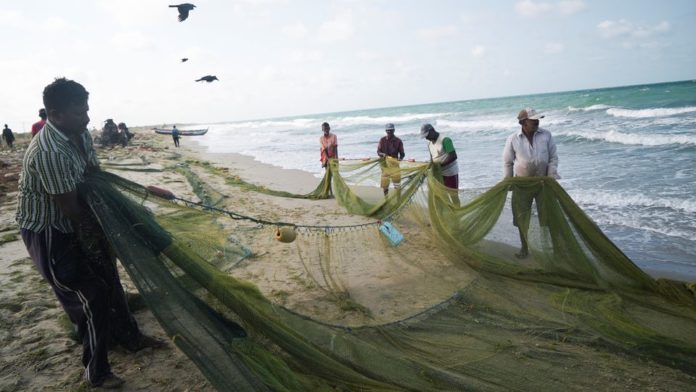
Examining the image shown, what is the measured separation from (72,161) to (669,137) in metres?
17.5

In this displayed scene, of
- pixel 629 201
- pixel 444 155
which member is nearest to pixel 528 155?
pixel 444 155

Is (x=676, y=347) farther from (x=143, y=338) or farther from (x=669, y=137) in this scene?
(x=669, y=137)

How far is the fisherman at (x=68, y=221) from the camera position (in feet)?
7.38

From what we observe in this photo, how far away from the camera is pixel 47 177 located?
2.20m

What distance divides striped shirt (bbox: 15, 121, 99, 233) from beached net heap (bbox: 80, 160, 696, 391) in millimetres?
180

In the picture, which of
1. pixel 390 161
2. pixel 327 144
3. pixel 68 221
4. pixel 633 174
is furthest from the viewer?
pixel 633 174

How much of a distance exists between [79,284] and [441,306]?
2686mm

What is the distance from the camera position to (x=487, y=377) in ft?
8.36

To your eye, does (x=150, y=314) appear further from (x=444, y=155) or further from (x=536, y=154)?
(x=536, y=154)

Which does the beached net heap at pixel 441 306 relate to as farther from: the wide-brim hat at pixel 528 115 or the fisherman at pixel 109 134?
the fisherman at pixel 109 134

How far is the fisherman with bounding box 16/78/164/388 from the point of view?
2.25 m

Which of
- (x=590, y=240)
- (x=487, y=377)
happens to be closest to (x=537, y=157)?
(x=590, y=240)

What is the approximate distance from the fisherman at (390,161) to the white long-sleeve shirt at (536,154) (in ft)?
5.31

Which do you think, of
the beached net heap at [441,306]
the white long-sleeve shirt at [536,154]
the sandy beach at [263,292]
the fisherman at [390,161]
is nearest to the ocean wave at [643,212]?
the white long-sleeve shirt at [536,154]
